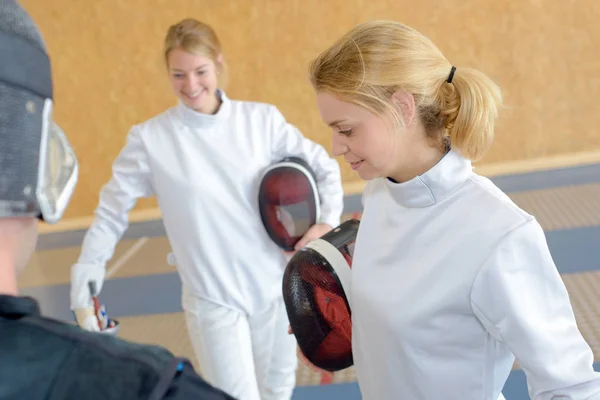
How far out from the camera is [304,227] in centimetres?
225

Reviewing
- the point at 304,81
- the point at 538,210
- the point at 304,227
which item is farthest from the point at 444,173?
the point at 304,81

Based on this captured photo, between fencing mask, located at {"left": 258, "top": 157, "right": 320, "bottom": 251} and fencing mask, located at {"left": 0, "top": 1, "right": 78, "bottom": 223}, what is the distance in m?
1.47

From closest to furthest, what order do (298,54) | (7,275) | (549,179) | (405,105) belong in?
(7,275) < (405,105) < (549,179) < (298,54)

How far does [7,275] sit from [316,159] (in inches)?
69.9

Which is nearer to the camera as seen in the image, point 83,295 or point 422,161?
point 422,161

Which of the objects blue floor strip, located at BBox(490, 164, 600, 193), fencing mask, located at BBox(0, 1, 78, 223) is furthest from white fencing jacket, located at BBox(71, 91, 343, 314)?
blue floor strip, located at BBox(490, 164, 600, 193)

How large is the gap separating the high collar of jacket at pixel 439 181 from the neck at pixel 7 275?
0.87m

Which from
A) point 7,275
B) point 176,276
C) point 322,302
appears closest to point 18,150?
point 7,275

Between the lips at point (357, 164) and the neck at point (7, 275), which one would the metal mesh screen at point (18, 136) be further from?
the lips at point (357, 164)

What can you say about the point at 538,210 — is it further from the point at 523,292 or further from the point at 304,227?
the point at 523,292

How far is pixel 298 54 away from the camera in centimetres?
591

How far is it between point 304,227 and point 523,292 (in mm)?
1215

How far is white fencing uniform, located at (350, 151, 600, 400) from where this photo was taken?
1090 mm

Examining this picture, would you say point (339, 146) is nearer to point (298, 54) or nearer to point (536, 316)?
point (536, 316)
